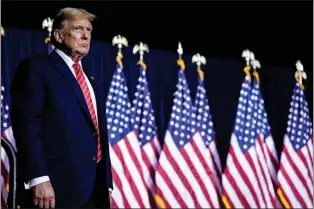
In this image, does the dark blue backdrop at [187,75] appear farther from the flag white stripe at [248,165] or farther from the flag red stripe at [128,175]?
the flag red stripe at [128,175]

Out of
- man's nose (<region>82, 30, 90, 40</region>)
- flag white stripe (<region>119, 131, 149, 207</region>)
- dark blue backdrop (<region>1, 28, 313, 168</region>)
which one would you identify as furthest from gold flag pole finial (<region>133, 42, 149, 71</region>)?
man's nose (<region>82, 30, 90, 40</region>)

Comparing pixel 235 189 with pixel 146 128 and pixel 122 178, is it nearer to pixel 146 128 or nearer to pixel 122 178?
pixel 146 128

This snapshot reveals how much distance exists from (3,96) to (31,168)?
2.80 m

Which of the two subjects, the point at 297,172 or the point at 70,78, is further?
the point at 297,172

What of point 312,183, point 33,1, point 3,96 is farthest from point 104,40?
point 312,183

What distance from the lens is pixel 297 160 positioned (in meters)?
6.45

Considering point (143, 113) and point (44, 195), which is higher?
point (143, 113)

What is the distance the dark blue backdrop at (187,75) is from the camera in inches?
208

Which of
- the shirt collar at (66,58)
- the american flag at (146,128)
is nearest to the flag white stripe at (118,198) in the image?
the american flag at (146,128)

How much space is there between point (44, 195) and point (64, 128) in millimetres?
273

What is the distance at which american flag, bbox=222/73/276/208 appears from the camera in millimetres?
6070

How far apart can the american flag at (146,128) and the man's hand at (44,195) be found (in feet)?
11.0

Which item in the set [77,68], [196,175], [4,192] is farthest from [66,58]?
[196,175]

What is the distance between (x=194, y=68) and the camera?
623 centimetres
